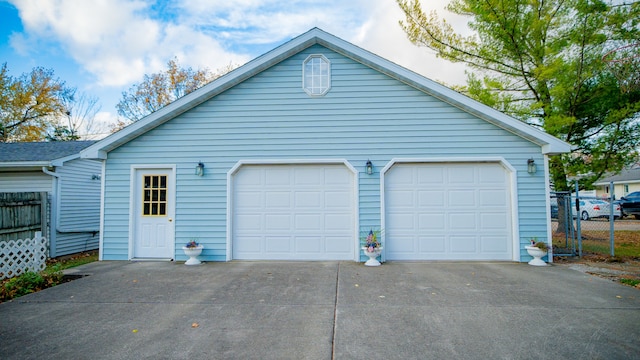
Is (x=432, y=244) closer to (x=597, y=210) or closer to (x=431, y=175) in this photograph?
(x=431, y=175)

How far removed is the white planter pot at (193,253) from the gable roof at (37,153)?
5.26 meters

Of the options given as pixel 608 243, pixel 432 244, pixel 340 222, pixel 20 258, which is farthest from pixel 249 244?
pixel 608 243

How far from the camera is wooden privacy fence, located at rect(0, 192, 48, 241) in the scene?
6559mm

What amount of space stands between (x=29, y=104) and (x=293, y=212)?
23.1m

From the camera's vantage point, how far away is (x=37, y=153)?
940cm

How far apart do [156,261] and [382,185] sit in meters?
5.54

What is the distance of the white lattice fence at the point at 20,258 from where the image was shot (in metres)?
5.85

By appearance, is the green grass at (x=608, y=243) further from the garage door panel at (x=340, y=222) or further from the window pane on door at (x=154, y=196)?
the window pane on door at (x=154, y=196)

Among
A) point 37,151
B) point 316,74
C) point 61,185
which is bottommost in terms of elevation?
point 61,185

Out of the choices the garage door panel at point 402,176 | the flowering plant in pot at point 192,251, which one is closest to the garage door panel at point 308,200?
the garage door panel at point 402,176

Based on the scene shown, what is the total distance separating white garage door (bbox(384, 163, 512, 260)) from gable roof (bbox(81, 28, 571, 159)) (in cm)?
119

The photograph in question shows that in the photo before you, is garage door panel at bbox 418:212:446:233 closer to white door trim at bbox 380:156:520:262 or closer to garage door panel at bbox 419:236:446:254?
garage door panel at bbox 419:236:446:254

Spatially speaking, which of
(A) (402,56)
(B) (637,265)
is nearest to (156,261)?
(A) (402,56)

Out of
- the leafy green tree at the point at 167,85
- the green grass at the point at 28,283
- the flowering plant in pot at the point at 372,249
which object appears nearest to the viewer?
the green grass at the point at 28,283
